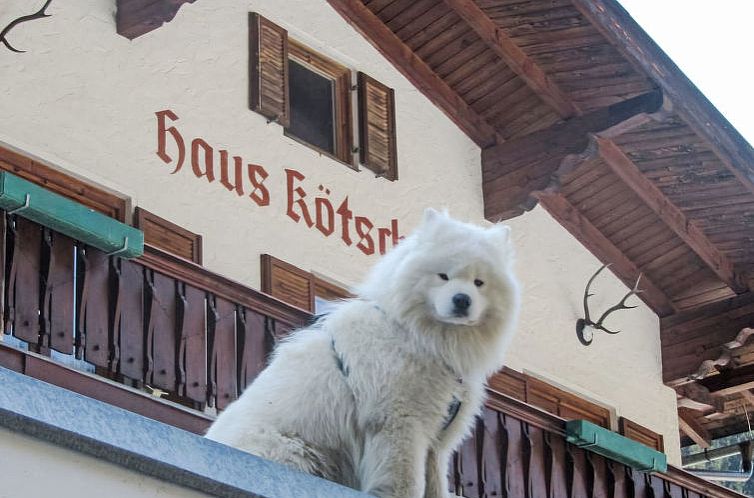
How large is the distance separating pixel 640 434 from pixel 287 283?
4682 mm

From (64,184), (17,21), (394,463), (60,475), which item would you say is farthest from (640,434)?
(60,475)

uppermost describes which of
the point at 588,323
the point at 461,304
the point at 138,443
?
the point at 588,323

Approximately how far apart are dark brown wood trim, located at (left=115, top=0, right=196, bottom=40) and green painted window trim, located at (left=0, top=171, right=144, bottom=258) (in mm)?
2038

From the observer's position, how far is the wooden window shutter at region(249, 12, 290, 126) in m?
13.6

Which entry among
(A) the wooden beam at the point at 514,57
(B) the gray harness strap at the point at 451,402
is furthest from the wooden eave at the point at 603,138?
(B) the gray harness strap at the point at 451,402

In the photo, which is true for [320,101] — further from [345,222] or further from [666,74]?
[666,74]

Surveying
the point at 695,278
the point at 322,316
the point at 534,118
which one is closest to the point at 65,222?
the point at 322,316

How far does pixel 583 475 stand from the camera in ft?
44.1

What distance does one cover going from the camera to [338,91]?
14727mm

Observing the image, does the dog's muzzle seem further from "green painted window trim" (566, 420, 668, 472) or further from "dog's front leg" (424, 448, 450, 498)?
"green painted window trim" (566, 420, 668, 472)

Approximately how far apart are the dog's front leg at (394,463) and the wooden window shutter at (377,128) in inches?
268

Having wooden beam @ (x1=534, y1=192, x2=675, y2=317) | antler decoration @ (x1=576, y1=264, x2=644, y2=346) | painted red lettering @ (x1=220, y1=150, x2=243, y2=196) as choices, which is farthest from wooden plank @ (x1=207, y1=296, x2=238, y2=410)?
antler decoration @ (x1=576, y1=264, x2=644, y2=346)

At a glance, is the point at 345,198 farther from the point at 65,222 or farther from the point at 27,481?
the point at 27,481

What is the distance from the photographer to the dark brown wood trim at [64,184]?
11.5 meters
